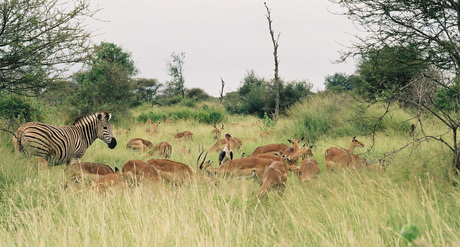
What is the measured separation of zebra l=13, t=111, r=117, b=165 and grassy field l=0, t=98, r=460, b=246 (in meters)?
0.31

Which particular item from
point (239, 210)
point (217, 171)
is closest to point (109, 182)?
point (217, 171)

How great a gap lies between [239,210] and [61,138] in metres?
4.56

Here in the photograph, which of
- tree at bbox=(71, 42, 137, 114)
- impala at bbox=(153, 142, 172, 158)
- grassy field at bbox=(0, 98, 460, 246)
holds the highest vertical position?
tree at bbox=(71, 42, 137, 114)

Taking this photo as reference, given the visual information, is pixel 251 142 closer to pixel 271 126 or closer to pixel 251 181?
pixel 271 126

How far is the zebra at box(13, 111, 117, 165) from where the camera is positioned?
7.46m

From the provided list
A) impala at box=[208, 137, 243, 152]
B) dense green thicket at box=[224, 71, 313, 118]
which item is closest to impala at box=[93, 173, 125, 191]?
impala at box=[208, 137, 243, 152]

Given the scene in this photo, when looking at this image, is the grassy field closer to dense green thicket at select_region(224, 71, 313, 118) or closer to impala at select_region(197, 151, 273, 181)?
impala at select_region(197, 151, 273, 181)

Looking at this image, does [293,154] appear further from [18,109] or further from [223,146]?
[18,109]

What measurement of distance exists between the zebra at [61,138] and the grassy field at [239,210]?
1.03 ft

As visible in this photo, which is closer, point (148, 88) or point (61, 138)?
point (61, 138)

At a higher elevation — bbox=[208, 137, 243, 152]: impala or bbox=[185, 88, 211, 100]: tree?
bbox=[185, 88, 211, 100]: tree

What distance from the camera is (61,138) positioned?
7895mm

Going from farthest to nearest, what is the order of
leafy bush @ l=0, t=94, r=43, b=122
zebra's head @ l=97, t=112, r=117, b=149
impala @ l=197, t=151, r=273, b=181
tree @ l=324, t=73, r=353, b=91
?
tree @ l=324, t=73, r=353, b=91 < leafy bush @ l=0, t=94, r=43, b=122 < zebra's head @ l=97, t=112, r=117, b=149 < impala @ l=197, t=151, r=273, b=181

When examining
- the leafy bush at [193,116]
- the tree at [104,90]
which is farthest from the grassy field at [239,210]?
the leafy bush at [193,116]
